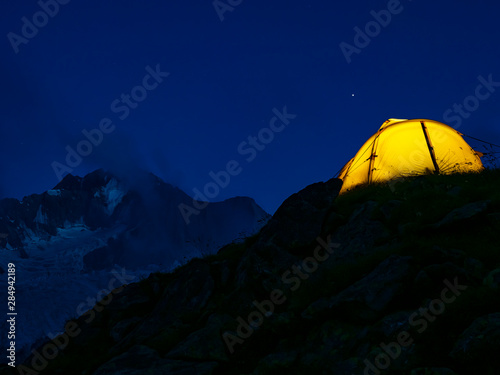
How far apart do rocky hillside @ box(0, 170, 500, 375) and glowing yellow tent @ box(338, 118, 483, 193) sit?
8.75 ft

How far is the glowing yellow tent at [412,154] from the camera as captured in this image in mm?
16250

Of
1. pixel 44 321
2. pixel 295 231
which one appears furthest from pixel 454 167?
pixel 44 321

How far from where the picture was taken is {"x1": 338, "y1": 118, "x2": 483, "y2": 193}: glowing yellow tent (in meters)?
16.2

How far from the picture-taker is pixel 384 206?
1103 cm

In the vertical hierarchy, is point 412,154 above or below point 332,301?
above

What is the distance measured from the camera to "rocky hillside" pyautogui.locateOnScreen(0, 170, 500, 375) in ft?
18.2

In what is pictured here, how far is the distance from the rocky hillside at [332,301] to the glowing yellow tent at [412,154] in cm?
267

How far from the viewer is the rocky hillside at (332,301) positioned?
18.2 ft

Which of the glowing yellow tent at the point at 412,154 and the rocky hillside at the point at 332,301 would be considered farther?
the glowing yellow tent at the point at 412,154

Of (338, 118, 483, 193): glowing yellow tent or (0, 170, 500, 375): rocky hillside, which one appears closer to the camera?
(0, 170, 500, 375): rocky hillside

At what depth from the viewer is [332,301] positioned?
7.22 m

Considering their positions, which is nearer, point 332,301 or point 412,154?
point 332,301

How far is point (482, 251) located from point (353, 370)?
149 inches

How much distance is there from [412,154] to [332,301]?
1169cm
